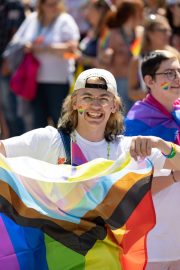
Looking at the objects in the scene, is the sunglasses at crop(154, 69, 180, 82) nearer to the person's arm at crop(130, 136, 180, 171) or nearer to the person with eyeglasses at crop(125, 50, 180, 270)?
the person with eyeglasses at crop(125, 50, 180, 270)

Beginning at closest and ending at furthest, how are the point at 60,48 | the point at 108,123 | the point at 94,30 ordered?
1. the point at 108,123
2. the point at 60,48
3. the point at 94,30

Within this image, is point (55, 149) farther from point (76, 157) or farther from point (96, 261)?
point (96, 261)

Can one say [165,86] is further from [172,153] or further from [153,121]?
[172,153]

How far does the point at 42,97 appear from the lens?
8.74 m

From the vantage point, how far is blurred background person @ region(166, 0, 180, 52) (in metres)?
8.05

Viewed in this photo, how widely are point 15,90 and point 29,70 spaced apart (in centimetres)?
30

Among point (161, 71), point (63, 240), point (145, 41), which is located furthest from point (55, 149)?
point (145, 41)

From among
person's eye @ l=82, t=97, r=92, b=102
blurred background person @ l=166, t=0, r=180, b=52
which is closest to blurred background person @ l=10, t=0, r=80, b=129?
blurred background person @ l=166, t=0, r=180, b=52

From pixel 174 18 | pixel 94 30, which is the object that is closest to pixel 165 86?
pixel 174 18

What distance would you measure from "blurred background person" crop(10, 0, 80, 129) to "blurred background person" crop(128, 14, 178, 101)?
3.30ft

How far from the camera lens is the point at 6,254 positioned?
4359mm

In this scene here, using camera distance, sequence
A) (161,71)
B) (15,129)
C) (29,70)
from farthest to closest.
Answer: (15,129) < (29,70) < (161,71)

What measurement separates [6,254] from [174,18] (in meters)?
4.42

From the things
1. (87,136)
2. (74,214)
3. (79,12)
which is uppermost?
(79,12)
